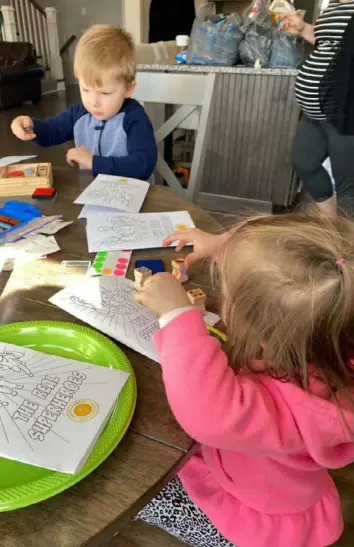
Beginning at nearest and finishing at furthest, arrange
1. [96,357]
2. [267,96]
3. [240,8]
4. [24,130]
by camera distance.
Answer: [96,357], [24,130], [267,96], [240,8]

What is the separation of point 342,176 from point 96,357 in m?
1.68

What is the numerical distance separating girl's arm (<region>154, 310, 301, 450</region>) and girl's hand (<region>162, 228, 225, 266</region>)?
0.36 meters

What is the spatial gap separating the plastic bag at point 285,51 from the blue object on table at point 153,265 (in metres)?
2.03

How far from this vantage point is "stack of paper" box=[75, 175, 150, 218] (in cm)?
113

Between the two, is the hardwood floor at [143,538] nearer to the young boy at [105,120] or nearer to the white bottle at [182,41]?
the young boy at [105,120]

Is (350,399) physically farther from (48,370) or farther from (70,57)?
(70,57)

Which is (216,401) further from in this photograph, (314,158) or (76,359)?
(314,158)

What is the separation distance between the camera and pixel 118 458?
1.66ft

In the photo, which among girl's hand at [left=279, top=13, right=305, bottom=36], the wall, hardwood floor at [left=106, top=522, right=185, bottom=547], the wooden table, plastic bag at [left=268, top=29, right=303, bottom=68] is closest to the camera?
the wooden table

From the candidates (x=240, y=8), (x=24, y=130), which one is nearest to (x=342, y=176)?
(x=24, y=130)

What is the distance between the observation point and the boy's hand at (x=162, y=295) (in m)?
0.63

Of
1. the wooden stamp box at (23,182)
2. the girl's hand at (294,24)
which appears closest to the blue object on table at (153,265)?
the wooden stamp box at (23,182)

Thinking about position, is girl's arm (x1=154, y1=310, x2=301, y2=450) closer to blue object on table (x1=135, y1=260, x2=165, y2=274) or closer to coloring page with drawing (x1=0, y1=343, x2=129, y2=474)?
coloring page with drawing (x1=0, y1=343, x2=129, y2=474)

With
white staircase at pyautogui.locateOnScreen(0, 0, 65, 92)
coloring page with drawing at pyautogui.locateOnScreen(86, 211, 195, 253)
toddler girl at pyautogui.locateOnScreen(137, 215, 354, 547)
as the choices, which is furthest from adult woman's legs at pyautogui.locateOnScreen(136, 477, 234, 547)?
white staircase at pyautogui.locateOnScreen(0, 0, 65, 92)
